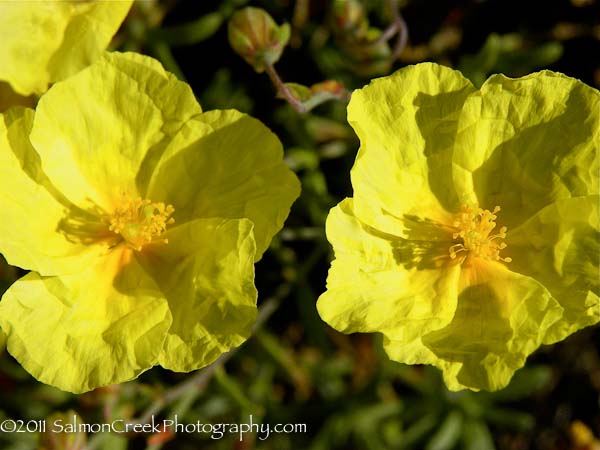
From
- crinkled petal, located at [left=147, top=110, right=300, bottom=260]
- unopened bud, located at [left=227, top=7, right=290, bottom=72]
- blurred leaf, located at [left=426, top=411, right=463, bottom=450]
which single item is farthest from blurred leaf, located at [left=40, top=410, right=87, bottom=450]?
blurred leaf, located at [left=426, top=411, right=463, bottom=450]

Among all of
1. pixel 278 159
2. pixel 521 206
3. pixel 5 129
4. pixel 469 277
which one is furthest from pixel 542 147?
pixel 5 129

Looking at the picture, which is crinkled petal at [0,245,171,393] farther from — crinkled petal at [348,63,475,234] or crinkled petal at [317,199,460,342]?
crinkled petal at [348,63,475,234]

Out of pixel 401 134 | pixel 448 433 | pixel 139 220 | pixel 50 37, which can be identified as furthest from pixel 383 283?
pixel 50 37

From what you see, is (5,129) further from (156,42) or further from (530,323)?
(530,323)

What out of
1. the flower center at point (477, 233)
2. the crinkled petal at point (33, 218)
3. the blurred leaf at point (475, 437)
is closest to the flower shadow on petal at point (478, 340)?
the flower center at point (477, 233)

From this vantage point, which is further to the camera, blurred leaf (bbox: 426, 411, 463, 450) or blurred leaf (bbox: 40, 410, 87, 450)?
blurred leaf (bbox: 426, 411, 463, 450)

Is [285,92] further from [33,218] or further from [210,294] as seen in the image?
[33,218]

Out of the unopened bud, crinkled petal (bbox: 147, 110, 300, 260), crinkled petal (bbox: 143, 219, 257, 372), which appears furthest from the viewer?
the unopened bud
